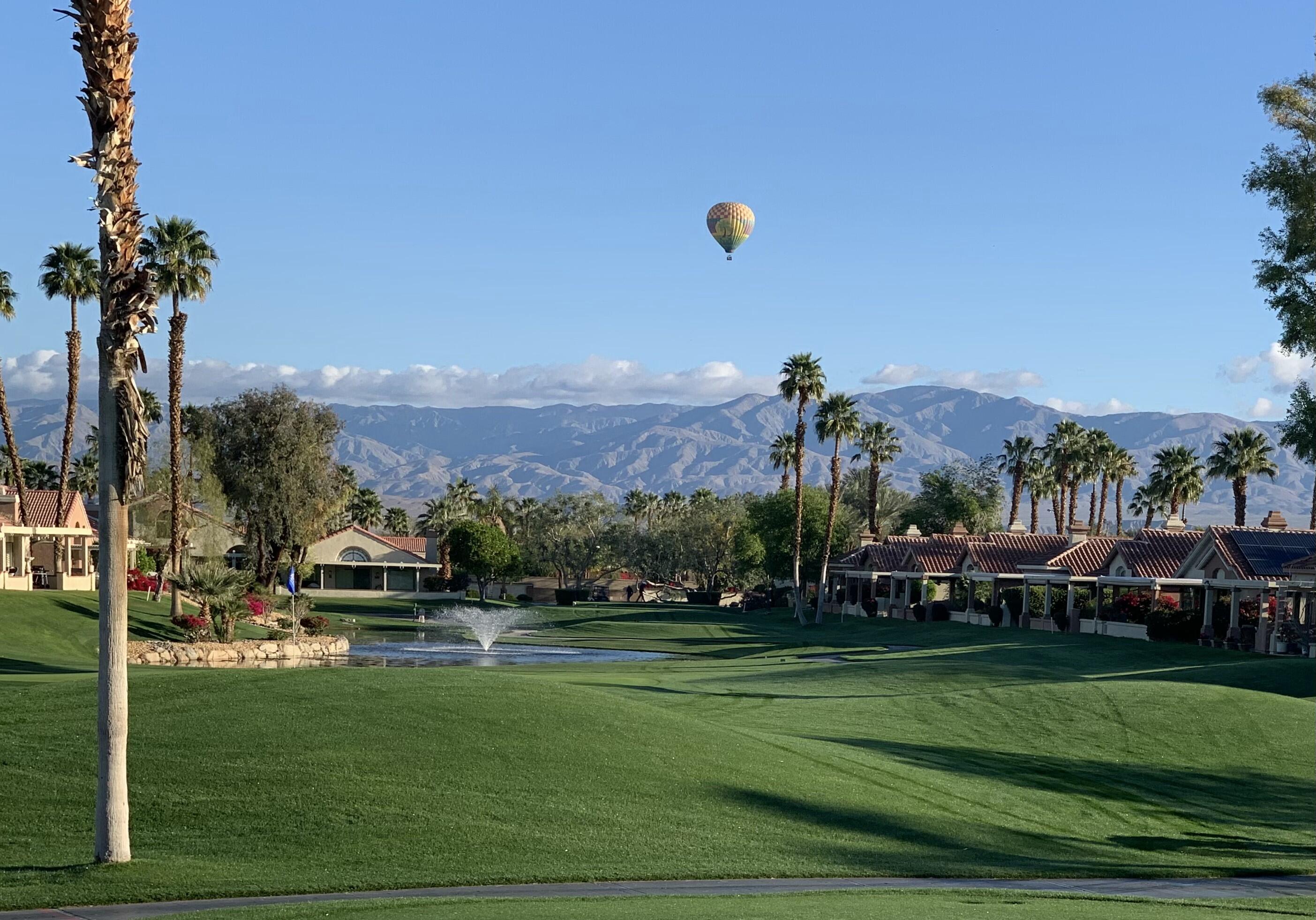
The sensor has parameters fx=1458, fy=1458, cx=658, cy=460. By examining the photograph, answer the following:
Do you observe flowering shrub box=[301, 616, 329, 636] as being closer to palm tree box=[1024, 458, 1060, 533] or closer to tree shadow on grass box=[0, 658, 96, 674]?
tree shadow on grass box=[0, 658, 96, 674]

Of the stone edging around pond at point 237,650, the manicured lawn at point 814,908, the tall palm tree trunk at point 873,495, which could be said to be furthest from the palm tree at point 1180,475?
the manicured lawn at point 814,908

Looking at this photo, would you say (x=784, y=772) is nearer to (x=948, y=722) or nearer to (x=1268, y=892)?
(x=1268, y=892)

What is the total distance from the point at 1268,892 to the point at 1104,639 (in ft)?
137

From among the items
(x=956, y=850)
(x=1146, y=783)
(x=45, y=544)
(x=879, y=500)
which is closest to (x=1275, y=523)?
(x=1146, y=783)

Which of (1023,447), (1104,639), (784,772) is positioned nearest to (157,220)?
(1104,639)

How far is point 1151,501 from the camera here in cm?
11625

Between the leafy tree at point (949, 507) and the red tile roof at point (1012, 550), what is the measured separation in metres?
36.0

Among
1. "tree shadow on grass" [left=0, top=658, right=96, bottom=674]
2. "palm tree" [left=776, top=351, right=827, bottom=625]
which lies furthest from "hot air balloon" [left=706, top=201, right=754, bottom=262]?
"tree shadow on grass" [left=0, top=658, right=96, bottom=674]

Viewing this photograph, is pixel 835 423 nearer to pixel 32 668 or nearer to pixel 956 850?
pixel 32 668

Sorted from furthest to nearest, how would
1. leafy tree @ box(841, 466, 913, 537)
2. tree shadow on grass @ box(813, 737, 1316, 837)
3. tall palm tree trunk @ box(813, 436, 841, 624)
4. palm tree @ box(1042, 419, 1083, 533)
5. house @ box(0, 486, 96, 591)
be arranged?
leafy tree @ box(841, 466, 913, 537)
palm tree @ box(1042, 419, 1083, 533)
tall palm tree trunk @ box(813, 436, 841, 624)
house @ box(0, 486, 96, 591)
tree shadow on grass @ box(813, 737, 1316, 837)

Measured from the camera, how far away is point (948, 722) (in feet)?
114

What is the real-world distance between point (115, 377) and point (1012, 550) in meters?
75.1

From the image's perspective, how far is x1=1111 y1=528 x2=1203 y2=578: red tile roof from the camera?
68688 mm

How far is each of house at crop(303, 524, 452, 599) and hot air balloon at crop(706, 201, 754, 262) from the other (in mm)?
39637
